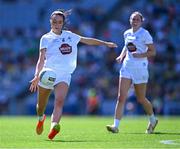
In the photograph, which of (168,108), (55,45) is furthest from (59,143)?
(168,108)

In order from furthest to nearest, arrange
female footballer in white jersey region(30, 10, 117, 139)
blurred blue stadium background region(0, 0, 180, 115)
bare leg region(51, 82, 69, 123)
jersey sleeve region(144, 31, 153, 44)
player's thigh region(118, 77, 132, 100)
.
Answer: blurred blue stadium background region(0, 0, 180, 115) → player's thigh region(118, 77, 132, 100) → jersey sleeve region(144, 31, 153, 44) → female footballer in white jersey region(30, 10, 117, 139) → bare leg region(51, 82, 69, 123)

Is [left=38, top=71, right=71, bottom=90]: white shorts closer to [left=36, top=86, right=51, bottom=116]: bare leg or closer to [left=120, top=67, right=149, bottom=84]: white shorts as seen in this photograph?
[left=36, top=86, right=51, bottom=116]: bare leg

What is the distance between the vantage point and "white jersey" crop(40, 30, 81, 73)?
1401 centimetres

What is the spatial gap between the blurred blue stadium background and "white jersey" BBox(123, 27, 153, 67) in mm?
15888

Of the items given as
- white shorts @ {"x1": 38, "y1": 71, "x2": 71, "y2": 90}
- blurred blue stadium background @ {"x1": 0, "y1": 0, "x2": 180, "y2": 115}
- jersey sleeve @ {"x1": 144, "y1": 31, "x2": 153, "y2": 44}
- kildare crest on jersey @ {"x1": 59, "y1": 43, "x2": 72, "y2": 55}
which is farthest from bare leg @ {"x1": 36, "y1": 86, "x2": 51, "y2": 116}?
blurred blue stadium background @ {"x1": 0, "y1": 0, "x2": 180, "y2": 115}

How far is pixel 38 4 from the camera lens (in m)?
39.1

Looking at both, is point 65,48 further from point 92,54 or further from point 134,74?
point 92,54

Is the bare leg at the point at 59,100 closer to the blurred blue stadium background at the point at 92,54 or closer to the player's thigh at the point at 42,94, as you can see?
the player's thigh at the point at 42,94

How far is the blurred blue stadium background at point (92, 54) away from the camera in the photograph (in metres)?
33.1

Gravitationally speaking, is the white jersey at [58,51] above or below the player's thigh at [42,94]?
above

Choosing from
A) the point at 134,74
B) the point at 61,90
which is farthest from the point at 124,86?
the point at 61,90

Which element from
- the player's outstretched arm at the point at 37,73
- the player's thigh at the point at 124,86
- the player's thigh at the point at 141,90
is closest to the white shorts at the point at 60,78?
the player's outstretched arm at the point at 37,73

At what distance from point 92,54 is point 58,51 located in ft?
71.1

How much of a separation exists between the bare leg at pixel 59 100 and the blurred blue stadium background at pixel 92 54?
1840cm
